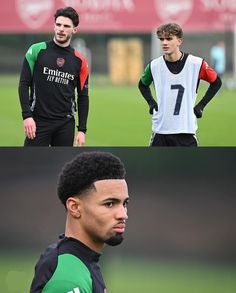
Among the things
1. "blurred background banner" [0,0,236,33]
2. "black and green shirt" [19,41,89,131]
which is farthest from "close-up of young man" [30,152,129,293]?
"blurred background banner" [0,0,236,33]

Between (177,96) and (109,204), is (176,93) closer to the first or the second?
(177,96)

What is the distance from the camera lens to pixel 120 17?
75.9ft

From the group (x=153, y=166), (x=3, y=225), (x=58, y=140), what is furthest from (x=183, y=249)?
(x=58, y=140)

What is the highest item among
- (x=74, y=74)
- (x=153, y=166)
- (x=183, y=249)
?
(x=74, y=74)

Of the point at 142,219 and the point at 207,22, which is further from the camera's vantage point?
the point at 207,22

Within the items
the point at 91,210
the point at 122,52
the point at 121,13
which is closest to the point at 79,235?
the point at 91,210

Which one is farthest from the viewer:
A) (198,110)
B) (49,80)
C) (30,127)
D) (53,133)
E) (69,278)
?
(198,110)

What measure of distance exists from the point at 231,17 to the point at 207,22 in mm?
2028

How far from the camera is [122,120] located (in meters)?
20.8

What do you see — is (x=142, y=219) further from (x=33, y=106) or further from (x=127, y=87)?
(x=127, y=87)

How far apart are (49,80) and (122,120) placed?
13.7m

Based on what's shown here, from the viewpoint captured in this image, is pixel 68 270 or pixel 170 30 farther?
pixel 170 30

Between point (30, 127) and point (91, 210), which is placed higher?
point (30, 127)

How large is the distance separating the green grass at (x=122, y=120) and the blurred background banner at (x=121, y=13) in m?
1.94
